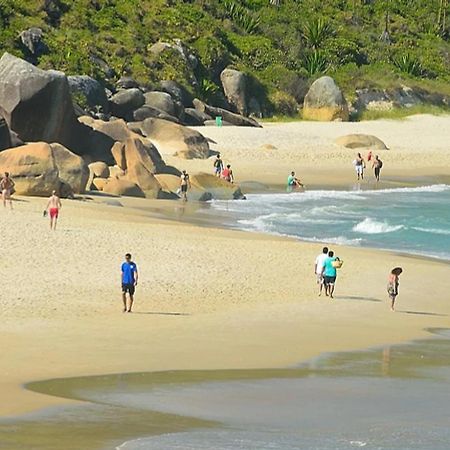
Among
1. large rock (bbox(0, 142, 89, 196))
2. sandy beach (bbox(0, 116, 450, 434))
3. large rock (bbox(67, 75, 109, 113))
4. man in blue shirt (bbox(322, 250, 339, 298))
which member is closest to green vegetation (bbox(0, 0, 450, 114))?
large rock (bbox(67, 75, 109, 113))

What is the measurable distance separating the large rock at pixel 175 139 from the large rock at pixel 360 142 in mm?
8589

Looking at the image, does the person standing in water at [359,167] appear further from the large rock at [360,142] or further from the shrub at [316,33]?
the shrub at [316,33]

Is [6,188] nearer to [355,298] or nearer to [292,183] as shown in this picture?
[355,298]

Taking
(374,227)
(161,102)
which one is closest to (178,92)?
(161,102)

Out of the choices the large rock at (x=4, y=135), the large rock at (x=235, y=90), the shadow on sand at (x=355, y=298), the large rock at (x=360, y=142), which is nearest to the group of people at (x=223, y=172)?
the large rock at (x=4, y=135)

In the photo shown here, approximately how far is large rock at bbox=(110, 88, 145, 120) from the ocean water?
12587mm

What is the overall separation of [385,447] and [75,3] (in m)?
55.9

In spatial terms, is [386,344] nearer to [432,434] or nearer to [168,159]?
[432,434]

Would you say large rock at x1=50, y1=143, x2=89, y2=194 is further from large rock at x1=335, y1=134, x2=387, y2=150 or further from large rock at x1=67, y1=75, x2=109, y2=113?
large rock at x1=335, y1=134, x2=387, y2=150

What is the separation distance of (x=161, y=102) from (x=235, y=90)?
10730 millimetres

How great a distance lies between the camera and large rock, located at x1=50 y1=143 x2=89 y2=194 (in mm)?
33062

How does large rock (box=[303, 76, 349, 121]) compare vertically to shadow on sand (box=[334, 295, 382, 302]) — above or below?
above

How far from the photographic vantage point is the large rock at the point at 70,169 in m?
33.1

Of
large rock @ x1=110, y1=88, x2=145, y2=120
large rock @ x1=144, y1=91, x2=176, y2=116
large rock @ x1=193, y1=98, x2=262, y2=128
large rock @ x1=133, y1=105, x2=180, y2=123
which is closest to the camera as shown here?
large rock @ x1=133, y1=105, x2=180, y2=123
